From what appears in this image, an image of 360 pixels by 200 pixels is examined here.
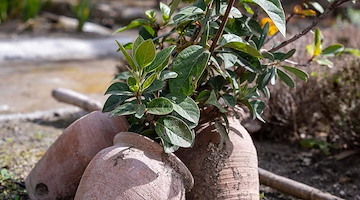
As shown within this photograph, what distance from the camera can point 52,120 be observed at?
433 cm

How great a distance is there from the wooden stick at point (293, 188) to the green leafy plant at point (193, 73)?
2.00ft

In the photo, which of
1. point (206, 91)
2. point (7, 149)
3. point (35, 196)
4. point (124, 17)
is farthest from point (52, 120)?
point (124, 17)

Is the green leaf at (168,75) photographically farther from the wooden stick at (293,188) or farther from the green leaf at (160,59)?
the wooden stick at (293,188)

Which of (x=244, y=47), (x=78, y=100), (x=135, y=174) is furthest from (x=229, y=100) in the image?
(x=78, y=100)

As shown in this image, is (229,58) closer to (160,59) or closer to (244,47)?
(244,47)

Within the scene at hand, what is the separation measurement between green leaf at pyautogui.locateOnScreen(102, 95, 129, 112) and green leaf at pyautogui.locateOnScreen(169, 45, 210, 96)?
0.86 feet

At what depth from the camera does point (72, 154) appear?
2318 millimetres

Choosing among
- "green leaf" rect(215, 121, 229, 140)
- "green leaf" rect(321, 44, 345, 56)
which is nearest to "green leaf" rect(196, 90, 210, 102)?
"green leaf" rect(215, 121, 229, 140)

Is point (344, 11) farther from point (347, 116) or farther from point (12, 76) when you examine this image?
point (347, 116)

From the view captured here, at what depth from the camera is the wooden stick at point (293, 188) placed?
268cm

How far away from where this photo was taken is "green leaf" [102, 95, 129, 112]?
2.16m

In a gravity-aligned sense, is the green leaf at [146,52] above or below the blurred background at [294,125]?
above

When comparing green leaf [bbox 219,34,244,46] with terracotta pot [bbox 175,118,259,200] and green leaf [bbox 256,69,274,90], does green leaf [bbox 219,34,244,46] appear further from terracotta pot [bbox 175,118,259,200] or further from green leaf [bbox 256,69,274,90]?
terracotta pot [bbox 175,118,259,200]

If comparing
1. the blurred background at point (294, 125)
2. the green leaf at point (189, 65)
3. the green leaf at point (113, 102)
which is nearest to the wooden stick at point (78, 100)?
the blurred background at point (294, 125)
